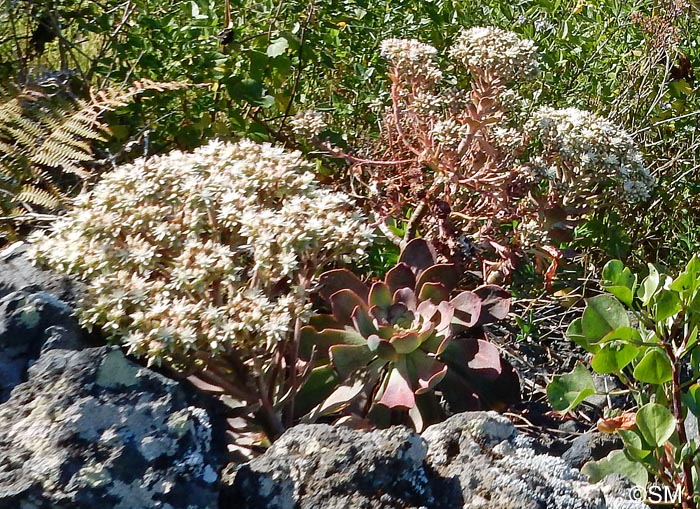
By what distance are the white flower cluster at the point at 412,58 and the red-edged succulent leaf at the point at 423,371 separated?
3.91 ft

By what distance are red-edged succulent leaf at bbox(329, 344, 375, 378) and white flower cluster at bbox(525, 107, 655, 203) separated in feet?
3.35

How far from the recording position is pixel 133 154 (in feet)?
11.9

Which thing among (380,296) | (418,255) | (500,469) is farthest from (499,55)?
(500,469)

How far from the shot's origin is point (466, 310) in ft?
8.93

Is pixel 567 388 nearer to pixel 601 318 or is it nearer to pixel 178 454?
pixel 601 318

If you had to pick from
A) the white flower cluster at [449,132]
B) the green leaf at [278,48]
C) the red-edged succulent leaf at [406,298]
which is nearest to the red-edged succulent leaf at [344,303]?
the red-edged succulent leaf at [406,298]

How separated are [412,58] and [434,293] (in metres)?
0.97

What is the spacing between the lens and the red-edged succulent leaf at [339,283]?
2.78 metres

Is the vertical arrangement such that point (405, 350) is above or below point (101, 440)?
below

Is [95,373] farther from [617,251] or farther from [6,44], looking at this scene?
[6,44]

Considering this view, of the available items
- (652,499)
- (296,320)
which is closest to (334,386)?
(296,320)

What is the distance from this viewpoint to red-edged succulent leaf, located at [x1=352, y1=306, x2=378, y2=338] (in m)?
2.65

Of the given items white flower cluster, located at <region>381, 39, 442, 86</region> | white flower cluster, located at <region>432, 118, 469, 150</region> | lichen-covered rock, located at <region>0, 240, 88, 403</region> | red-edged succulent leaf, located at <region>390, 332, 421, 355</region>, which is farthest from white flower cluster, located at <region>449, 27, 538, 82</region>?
lichen-covered rock, located at <region>0, 240, 88, 403</region>

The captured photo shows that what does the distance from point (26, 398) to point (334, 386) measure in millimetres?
974
